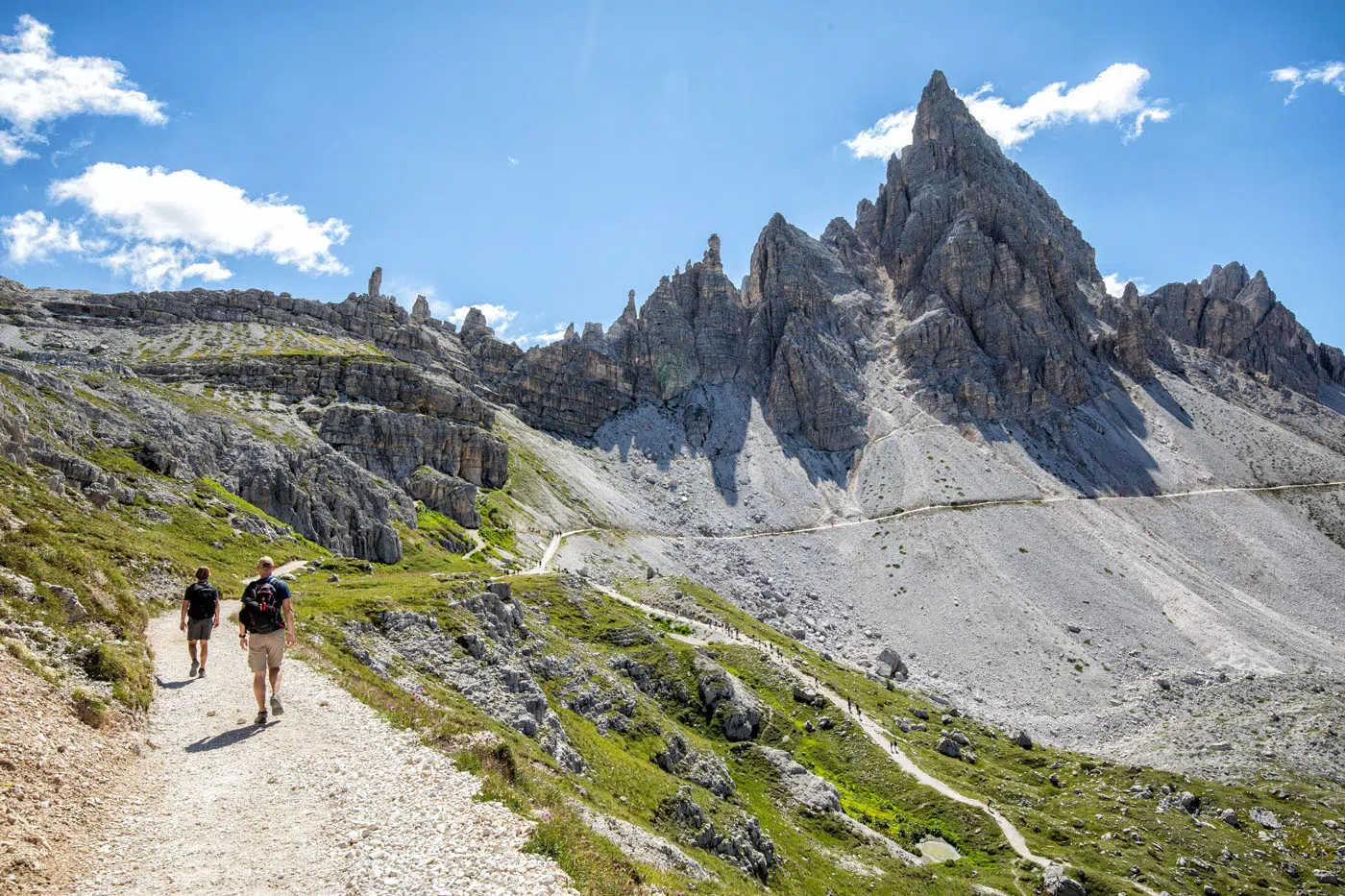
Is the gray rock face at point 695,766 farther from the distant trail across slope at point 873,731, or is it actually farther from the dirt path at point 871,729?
the distant trail across slope at point 873,731

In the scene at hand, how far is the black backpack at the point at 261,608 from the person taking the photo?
17125 millimetres

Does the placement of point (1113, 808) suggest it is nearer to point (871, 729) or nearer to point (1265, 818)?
point (1265, 818)

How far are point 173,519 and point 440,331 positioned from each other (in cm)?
13862

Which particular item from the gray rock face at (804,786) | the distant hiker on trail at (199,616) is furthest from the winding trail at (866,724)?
the distant hiker on trail at (199,616)

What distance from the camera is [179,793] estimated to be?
1319 centimetres

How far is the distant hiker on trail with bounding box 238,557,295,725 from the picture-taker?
17203mm

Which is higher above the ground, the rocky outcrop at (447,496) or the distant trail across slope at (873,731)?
the rocky outcrop at (447,496)

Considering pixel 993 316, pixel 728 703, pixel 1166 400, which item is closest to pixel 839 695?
pixel 728 703

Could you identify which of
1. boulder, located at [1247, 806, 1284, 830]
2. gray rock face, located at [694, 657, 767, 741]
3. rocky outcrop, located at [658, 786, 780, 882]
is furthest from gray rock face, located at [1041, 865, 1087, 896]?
boulder, located at [1247, 806, 1284, 830]

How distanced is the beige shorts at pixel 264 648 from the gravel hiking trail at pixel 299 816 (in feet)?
4.95

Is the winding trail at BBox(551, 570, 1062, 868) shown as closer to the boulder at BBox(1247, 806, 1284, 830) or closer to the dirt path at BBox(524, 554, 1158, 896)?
the dirt path at BBox(524, 554, 1158, 896)

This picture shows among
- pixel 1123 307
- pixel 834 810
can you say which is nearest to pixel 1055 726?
pixel 834 810

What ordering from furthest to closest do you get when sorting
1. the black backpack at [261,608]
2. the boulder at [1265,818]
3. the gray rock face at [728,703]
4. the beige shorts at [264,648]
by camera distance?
1. the boulder at [1265,818]
2. the gray rock face at [728,703]
3. the beige shorts at [264,648]
4. the black backpack at [261,608]

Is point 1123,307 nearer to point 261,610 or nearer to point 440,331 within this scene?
point 440,331
